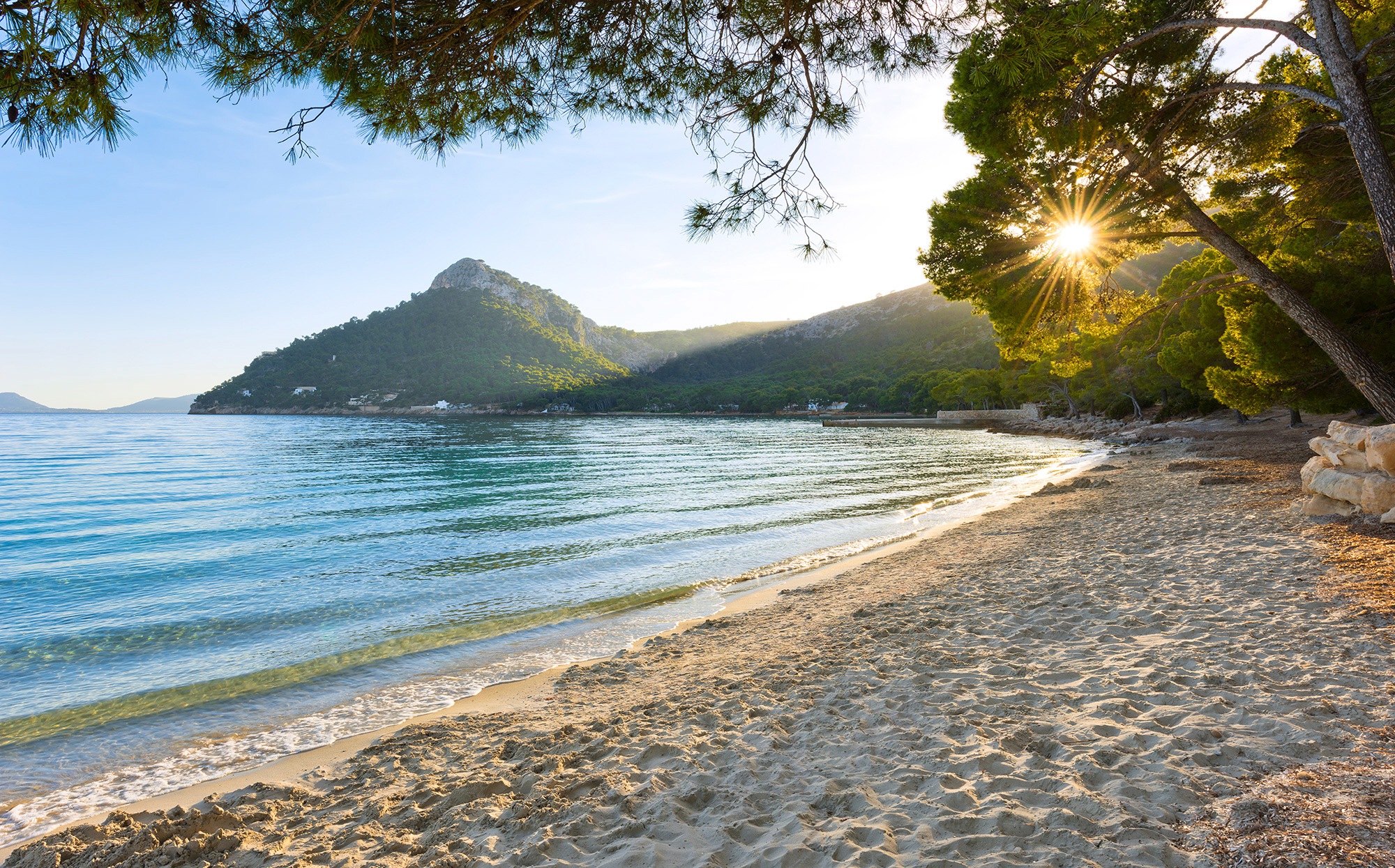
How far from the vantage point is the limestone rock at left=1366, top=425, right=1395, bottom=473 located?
7.68m

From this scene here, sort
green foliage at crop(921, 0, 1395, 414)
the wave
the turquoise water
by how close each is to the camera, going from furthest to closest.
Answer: green foliage at crop(921, 0, 1395, 414) < the wave < the turquoise water

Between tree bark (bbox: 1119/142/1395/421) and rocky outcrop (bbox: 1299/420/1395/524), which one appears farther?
tree bark (bbox: 1119/142/1395/421)

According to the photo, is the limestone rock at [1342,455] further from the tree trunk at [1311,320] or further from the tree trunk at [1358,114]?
the tree trunk at [1358,114]

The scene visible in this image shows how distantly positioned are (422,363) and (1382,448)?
467ft

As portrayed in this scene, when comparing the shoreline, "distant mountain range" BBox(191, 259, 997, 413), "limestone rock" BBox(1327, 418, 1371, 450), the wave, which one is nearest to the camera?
the shoreline

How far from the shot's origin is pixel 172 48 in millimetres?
4297

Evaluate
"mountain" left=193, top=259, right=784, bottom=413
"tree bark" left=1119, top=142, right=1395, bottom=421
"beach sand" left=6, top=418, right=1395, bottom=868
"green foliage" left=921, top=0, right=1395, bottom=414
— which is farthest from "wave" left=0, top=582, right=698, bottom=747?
"mountain" left=193, top=259, right=784, bottom=413

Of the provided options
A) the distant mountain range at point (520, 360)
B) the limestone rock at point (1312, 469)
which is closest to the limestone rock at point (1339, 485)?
the limestone rock at point (1312, 469)

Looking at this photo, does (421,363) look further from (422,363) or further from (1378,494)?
(1378,494)

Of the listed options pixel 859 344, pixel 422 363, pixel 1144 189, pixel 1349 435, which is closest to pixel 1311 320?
pixel 1349 435

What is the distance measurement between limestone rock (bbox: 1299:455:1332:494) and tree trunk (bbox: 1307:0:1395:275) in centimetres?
366

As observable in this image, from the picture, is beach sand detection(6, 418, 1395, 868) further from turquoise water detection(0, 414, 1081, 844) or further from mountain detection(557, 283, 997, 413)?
mountain detection(557, 283, 997, 413)

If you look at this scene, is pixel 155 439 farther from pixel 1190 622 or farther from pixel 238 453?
pixel 1190 622

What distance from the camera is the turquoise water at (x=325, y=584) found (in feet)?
18.2
